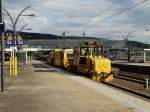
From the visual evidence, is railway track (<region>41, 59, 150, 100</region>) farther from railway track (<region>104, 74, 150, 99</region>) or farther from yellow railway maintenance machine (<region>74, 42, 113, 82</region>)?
yellow railway maintenance machine (<region>74, 42, 113, 82</region>)

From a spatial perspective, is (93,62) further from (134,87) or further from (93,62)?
(134,87)

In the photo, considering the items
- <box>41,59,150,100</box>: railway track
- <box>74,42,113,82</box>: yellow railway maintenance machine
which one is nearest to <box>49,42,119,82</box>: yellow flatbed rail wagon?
<box>74,42,113,82</box>: yellow railway maintenance machine

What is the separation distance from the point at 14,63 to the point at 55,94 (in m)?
Result: 22.4

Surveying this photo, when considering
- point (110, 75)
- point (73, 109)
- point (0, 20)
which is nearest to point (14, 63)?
point (110, 75)

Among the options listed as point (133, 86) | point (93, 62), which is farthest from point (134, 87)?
point (93, 62)

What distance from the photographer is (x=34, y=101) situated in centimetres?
1914

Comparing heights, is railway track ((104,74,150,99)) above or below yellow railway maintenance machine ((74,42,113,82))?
below

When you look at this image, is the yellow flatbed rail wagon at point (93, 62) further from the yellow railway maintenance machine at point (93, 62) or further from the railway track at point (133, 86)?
the railway track at point (133, 86)

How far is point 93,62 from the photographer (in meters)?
39.6

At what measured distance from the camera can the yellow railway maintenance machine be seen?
127 feet

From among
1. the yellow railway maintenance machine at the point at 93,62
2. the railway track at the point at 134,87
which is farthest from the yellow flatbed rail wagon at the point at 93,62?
the railway track at the point at 134,87

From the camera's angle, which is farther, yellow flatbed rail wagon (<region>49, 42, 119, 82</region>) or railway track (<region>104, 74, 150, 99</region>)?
yellow flatbed rail wagon (<region>49, 42, 119, 82</region>)

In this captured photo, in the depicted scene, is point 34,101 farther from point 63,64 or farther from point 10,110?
point 63,64

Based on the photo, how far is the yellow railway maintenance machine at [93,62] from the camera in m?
38.6
